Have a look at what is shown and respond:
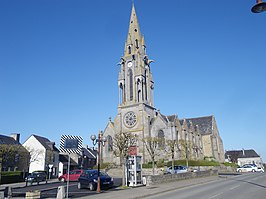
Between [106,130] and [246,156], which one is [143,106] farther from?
[246,156]

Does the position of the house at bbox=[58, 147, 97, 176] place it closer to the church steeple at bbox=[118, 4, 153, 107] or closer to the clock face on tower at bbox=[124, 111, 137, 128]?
the clock face on tower at bbox=[124, 111, 137, 128]

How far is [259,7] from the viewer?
7.84 meters

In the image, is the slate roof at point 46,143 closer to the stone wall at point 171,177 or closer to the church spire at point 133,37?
the church spire at point 133,37

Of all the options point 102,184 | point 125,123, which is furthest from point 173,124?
point 102,184

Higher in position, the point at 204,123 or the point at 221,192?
the point at 204,123

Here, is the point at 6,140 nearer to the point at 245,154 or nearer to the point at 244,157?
the point at 244,157

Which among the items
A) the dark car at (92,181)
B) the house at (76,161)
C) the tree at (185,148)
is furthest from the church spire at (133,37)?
the dark car at (92,181)

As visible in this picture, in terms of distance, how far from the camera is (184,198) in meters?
13.6

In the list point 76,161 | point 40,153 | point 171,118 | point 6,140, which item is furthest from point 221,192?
point 76,161

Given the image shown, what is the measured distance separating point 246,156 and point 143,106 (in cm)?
7323

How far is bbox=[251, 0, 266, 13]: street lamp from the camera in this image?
25.3 feet

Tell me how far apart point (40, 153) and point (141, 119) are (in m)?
24.0

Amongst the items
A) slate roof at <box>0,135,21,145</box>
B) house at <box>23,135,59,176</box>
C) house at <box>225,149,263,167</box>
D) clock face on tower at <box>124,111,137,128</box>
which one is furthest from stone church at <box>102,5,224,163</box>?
house at <box>225,149,263,167</box>

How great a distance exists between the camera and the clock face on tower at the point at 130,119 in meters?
58.2
